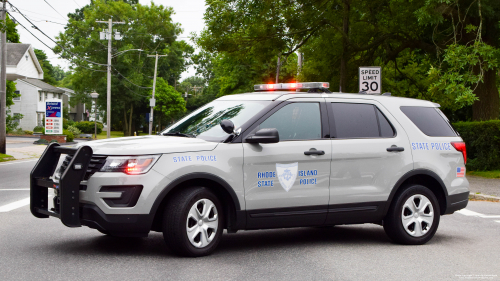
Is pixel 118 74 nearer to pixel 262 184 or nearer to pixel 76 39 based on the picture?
pixel 76 39

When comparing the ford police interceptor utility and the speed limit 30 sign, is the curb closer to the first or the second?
the speed limit 30 sign

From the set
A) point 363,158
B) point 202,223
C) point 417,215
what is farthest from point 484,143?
point 202,223

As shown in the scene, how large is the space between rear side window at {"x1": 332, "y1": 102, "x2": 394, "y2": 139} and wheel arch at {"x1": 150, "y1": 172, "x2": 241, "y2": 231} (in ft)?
5.06

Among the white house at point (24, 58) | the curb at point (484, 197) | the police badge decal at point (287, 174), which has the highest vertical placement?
the white house at point (24, 58)

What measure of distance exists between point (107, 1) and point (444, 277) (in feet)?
228

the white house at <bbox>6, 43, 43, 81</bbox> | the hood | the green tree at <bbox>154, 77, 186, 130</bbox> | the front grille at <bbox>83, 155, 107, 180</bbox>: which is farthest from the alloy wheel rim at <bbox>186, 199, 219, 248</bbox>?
the green tree at <bbox>154, 77, 186, 130</bbox>

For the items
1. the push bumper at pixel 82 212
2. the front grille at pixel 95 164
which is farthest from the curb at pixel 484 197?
the front grille at pixel 95 164

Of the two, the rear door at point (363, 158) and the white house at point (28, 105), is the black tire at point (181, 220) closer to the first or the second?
the rear door at point (363, 158)

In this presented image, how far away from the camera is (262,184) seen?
21.6ft

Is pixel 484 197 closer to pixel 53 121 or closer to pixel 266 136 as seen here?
pixel 266 136

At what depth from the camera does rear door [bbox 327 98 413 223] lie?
7.08 m

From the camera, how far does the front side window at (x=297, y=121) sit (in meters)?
6.84

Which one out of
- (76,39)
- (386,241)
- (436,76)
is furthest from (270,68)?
(386,241)

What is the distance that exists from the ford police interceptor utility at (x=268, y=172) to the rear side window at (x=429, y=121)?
0.06ft
